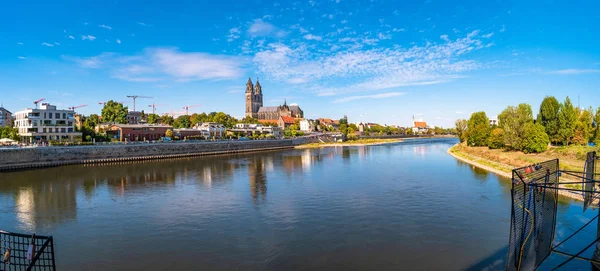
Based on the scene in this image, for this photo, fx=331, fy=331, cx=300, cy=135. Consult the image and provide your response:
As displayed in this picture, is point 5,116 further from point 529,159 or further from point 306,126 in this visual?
point 529,159

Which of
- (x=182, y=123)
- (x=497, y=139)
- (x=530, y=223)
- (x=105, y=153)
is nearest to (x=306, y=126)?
(x=182, y=123)

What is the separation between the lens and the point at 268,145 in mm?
102000

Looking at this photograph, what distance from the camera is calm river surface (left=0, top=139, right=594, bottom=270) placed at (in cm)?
1559

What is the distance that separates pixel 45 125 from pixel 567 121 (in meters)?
99.6

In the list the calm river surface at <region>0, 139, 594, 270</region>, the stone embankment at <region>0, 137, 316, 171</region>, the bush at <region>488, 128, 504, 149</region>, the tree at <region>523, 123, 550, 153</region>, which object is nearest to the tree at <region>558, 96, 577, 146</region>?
the bush at <region>488, 128, 504, 149</region>

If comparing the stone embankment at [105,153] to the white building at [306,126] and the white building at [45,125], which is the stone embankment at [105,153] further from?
the white building at [306,126]

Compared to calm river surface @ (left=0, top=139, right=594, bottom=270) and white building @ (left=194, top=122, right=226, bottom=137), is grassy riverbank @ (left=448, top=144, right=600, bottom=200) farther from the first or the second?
white building @ (left=194, top=122, right=226, bottom=137)

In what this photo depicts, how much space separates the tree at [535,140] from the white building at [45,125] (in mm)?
84059

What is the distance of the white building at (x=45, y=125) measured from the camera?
220ft

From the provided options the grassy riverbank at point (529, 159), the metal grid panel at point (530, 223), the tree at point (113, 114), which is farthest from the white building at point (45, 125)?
the metal grid panel at point (530, 223)

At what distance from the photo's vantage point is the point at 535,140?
50156mm

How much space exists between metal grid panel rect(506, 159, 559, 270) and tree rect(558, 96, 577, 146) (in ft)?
191

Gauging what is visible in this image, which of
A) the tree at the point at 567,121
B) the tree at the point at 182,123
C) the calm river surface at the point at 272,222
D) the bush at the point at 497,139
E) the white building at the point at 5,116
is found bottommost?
the calm river surface at the point at 272,222

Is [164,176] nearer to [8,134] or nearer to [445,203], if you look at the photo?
[445,203]
